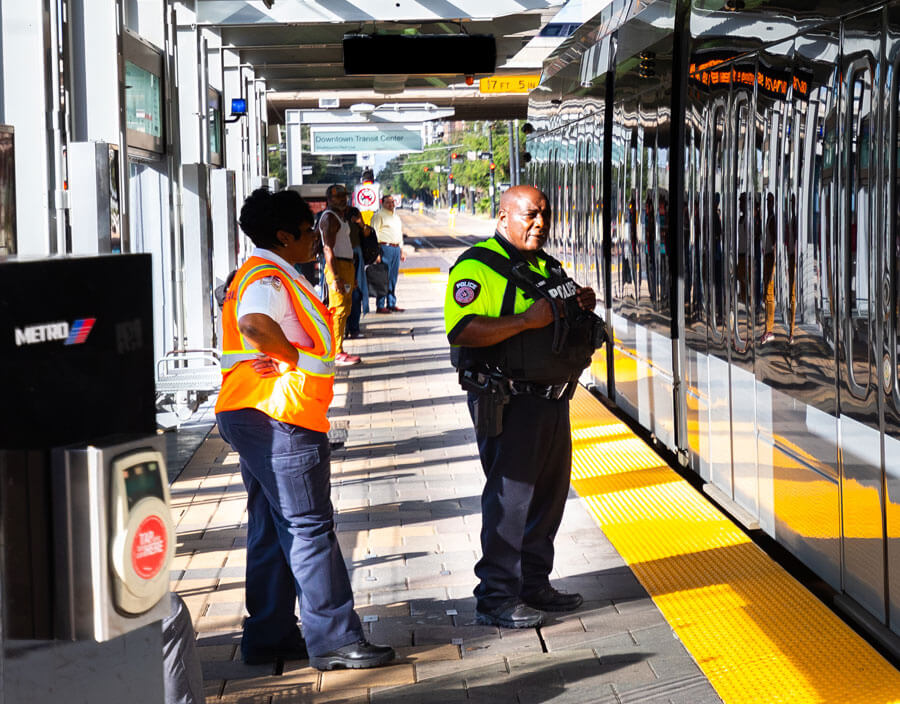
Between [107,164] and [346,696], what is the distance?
4118 mm

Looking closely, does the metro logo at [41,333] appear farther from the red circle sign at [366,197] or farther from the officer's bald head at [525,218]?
the red circle sign at [366,197]

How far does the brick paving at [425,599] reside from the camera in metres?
4.76

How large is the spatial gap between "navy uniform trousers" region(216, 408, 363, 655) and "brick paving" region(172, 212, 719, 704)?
0.16 meters

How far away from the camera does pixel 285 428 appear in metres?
4.81

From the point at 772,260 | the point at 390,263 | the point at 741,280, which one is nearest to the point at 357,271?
the point at 390,263

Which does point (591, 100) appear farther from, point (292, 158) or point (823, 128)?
point (292, 158)

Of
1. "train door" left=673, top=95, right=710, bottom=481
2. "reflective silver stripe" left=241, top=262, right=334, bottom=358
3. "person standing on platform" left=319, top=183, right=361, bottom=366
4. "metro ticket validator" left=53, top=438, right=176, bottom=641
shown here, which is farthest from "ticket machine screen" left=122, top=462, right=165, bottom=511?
"person standing on platform" left=319, top=183, right=361, bottom=366

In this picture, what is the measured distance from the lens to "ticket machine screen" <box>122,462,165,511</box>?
7.84ft

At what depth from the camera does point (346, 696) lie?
471 centimetres

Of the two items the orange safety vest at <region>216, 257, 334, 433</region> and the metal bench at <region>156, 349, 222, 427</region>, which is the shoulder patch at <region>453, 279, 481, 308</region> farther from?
the metal bench at <region>156, 349, 222, 427</region>

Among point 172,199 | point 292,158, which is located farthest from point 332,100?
point 172,199

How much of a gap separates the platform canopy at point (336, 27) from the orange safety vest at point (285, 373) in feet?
25.6

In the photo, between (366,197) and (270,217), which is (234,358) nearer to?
(270,217)

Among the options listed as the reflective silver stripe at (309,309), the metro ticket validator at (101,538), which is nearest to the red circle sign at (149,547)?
the metro ticket validator at (101,538)
